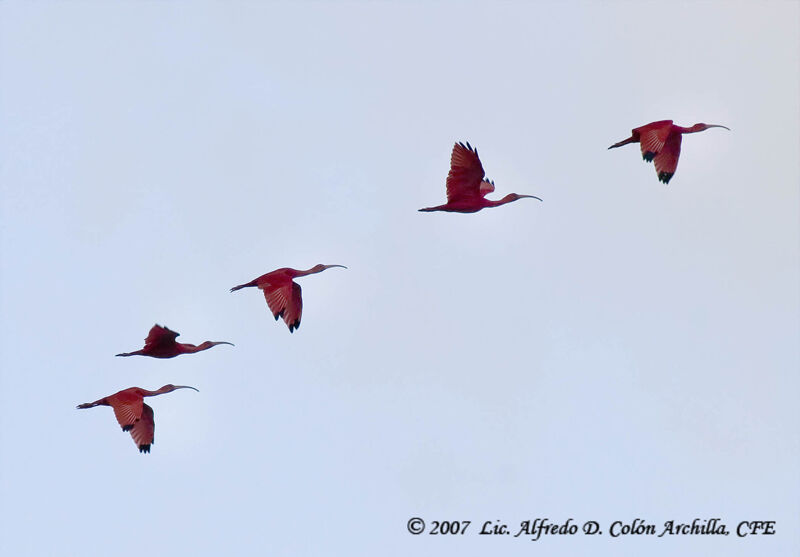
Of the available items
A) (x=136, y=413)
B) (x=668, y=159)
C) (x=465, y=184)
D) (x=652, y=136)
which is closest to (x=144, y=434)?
(x=136, y=413)

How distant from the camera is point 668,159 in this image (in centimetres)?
2619

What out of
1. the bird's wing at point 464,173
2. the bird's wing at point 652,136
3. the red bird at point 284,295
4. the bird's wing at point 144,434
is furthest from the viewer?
the bird's wing at point 144,434

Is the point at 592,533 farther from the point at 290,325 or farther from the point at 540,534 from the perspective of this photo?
the point at 290,325

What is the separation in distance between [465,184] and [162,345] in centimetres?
585

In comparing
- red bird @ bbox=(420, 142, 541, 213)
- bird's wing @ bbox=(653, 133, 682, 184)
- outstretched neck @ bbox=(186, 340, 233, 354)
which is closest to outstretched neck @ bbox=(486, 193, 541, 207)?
red bird @ bbox=(420, 142, 541, 213)

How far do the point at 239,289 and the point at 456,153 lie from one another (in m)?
4.48

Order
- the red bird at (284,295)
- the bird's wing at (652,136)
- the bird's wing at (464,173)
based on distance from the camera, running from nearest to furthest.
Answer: the bird's wing at (464,173) → the bird's wing at (652,136) → the red bird at (284,295)

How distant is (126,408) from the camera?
26344 mm

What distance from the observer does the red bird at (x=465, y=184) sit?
79.9 ft

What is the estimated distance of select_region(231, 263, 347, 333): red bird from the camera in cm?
2602

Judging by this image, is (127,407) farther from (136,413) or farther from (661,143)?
(661,143)

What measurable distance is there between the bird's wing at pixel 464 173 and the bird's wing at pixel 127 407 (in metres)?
6.72

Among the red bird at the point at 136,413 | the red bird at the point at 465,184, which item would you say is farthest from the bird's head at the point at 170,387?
the red bird at the point at 465,184

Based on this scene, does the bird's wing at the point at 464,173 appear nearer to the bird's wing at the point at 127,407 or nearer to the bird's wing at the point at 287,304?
the bird's wing at the point at 287,304
